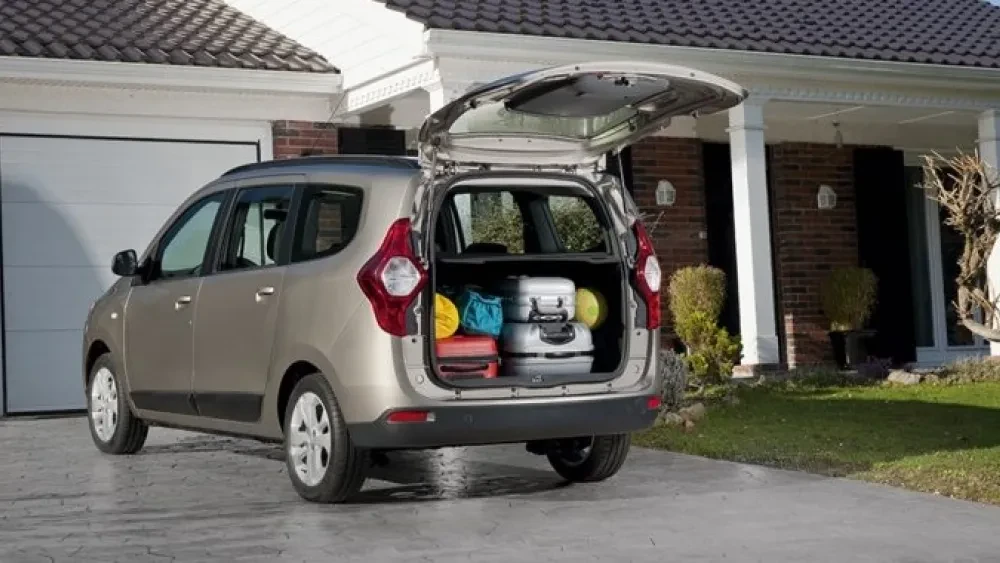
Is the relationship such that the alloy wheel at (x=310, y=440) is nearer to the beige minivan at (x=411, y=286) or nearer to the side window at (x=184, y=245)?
the beige minivan at (x=411, y=286)

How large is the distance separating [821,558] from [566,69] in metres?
2.68

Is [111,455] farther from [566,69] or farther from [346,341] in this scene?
[566,69]

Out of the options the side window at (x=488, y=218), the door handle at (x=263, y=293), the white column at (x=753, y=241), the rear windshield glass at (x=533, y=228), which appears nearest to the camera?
the door handle at (x=263, y=293)

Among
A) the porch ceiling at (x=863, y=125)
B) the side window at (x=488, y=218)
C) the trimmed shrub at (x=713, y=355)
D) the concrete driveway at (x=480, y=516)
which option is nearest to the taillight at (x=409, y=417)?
the concrete driveway at (x=480, y=516)

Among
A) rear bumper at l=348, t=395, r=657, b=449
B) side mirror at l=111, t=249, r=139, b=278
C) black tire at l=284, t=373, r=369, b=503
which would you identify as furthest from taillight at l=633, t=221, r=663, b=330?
side mirror at l=111, t=249, r=139, b=278

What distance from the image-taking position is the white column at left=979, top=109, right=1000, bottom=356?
52.6ft

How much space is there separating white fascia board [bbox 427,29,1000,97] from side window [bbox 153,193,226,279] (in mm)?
4076

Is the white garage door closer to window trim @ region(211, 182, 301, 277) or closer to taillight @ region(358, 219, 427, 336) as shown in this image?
window trim @ region(211, 182, 301, 277)

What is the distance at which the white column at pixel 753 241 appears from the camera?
1462 cm

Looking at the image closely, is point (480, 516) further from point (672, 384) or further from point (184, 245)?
point (672, 384)

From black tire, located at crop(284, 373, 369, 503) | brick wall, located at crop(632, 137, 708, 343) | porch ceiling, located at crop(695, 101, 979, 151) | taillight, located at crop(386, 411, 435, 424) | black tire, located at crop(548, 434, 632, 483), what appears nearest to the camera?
taillight, located at crop(386, 411, 435, 424)

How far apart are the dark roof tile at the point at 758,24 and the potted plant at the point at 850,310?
274cm

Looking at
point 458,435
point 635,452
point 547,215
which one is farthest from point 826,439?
point 458,435

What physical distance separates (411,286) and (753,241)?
8026 mm
